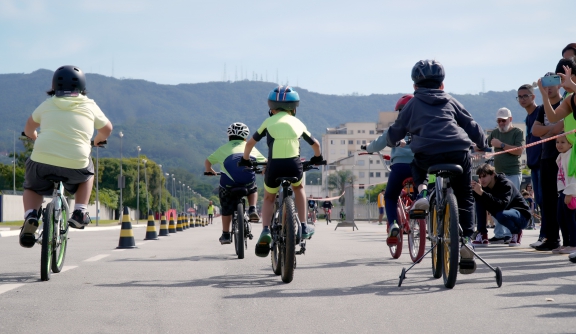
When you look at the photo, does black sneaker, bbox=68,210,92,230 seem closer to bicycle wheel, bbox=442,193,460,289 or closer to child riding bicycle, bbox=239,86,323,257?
child riding bicycle, bbox=239,86,323,257

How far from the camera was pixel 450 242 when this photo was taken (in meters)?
6.16

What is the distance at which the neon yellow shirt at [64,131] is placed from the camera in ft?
25.0

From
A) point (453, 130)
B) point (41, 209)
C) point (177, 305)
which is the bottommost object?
point (177, 305)

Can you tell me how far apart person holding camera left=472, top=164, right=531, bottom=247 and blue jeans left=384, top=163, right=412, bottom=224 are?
386cm

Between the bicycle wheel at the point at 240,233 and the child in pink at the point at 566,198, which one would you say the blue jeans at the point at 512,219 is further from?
the bicycle wheel at the point at 240,233

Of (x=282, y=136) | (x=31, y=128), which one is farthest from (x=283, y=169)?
(x=31, y=128)

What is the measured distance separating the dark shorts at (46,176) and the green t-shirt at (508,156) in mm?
7877

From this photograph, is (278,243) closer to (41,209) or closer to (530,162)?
(41,209)

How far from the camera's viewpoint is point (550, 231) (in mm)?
11031

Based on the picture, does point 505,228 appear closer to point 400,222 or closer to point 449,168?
point 400,222

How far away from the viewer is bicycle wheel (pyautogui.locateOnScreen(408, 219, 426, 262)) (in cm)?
866

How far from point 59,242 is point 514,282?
3996 millimetres

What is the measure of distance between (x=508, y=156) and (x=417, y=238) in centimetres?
543

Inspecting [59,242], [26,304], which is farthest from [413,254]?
[26,304]
